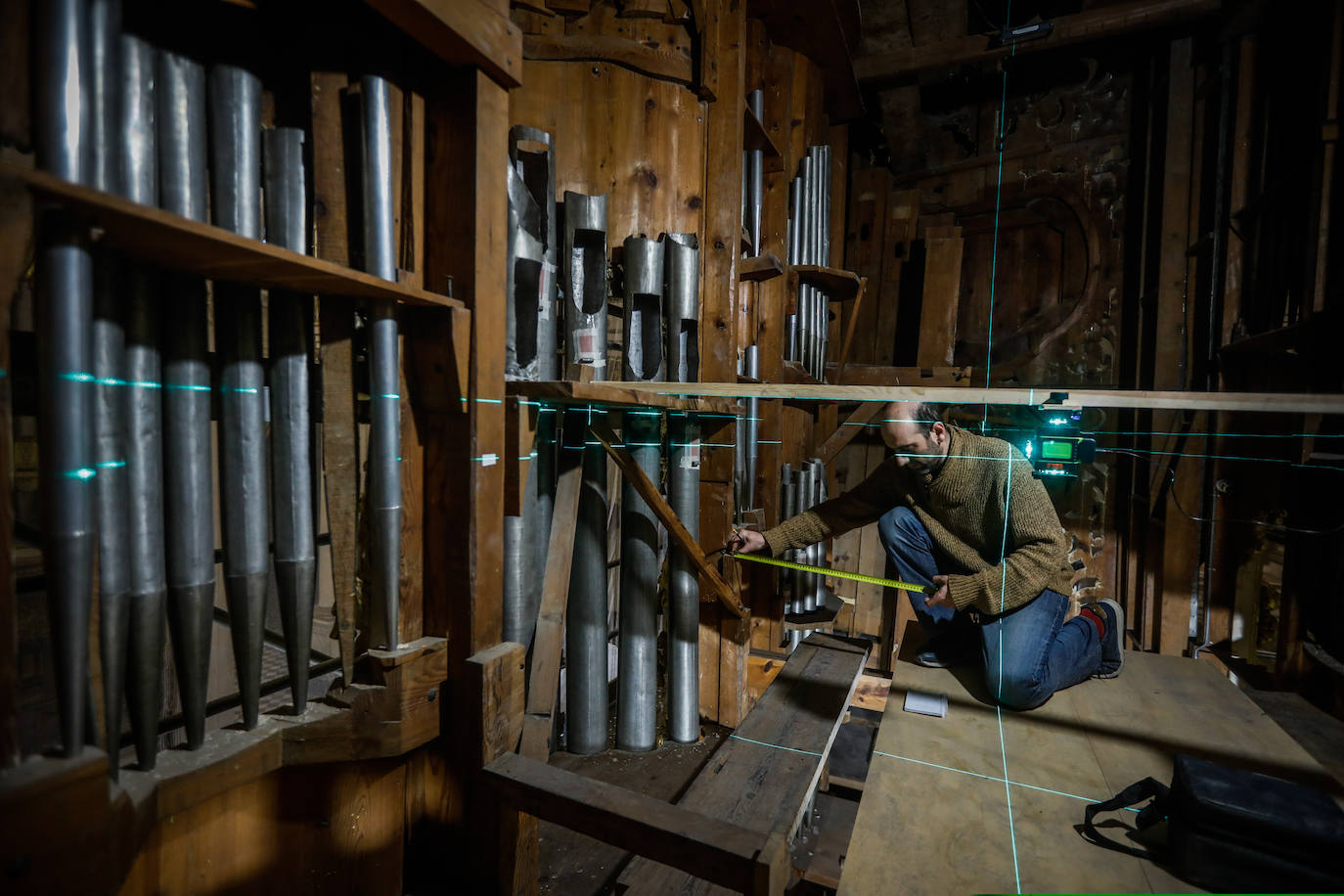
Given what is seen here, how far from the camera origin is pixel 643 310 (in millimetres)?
2637

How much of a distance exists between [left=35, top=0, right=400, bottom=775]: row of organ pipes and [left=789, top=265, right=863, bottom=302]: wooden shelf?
10.0ft

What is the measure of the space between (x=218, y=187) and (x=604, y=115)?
2.00 metres

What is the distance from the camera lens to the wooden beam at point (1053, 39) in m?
4.05

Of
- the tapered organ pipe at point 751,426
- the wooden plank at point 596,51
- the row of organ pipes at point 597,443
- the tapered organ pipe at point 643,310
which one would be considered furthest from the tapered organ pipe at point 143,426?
the tapered organ pipe at point 751,426

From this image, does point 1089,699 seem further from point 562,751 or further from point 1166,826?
point 562,751

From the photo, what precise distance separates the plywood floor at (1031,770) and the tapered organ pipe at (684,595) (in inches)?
34.7

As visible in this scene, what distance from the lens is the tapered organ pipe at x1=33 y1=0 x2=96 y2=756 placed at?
808 mm

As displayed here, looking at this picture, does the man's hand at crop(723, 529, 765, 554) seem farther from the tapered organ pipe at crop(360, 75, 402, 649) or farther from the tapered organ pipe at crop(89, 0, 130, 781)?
the tapered organ pipe at crop(89, 0, 130, 781)

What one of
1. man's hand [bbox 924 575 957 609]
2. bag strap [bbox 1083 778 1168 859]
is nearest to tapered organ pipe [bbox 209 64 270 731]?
bag strap [bbox 1083 778 1168 859]

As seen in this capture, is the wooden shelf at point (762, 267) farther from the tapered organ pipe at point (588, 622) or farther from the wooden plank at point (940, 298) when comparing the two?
the wooden plank at point (940, 298)

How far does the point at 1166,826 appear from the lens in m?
1.69

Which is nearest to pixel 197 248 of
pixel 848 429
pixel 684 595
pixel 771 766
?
pixel 771 766

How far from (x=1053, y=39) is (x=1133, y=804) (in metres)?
5.01

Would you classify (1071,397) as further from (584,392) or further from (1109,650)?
(1109,650)
